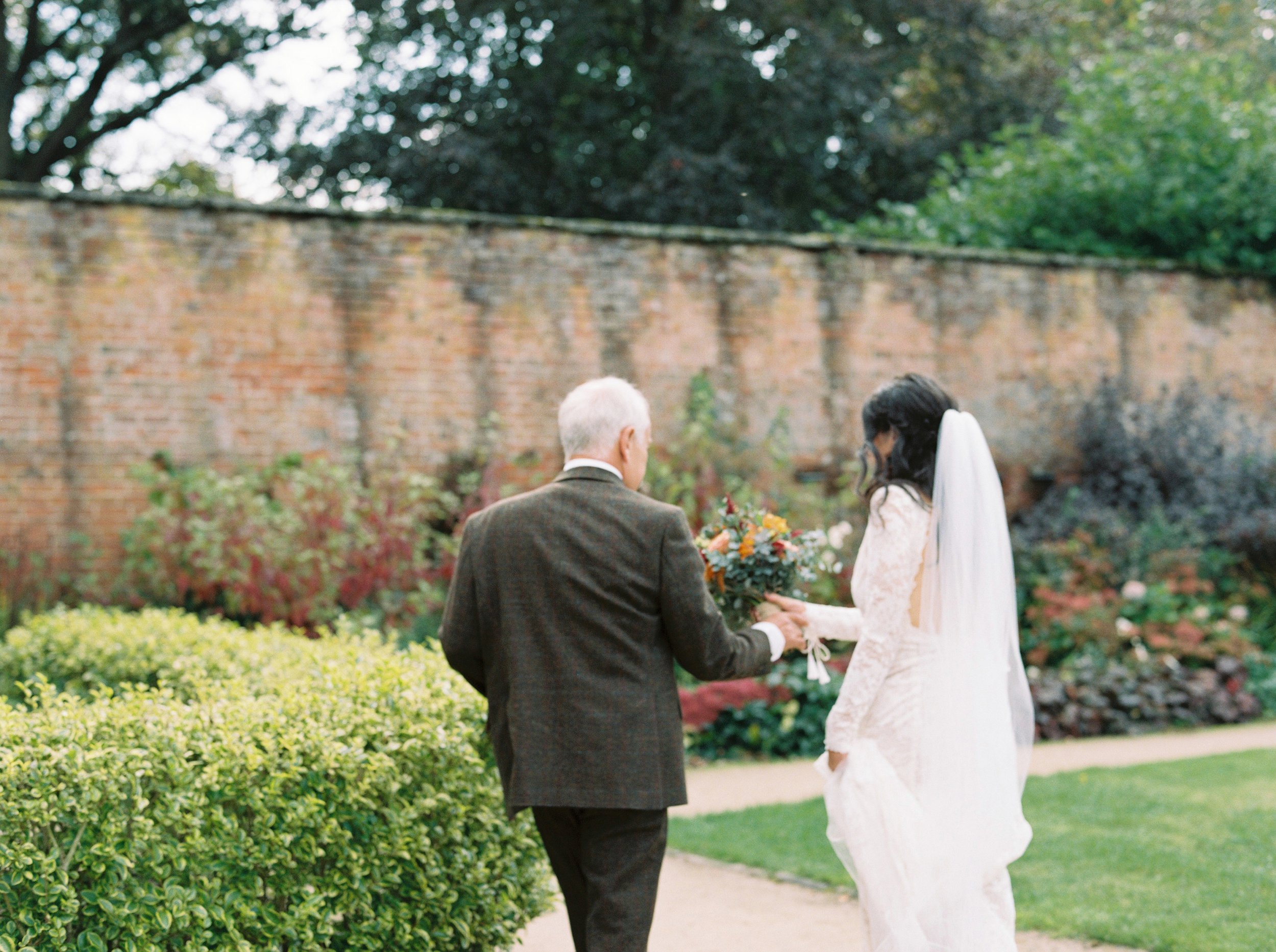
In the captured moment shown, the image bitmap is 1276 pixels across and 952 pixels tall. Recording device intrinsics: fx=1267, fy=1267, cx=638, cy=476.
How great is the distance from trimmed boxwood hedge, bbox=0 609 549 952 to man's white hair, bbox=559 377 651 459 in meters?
1.08

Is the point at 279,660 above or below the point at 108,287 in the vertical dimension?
below

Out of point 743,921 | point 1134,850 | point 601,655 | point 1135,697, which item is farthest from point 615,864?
point 1135,697

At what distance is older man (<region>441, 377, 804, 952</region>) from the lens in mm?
3041

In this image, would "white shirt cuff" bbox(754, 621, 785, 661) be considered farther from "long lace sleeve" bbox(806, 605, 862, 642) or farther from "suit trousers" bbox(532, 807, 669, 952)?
"suit trousers" bbox(532, 807, 669, 952)

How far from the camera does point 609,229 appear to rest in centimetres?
1070

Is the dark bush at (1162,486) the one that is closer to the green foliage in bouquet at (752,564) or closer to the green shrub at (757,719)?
the green shrub at (757,719)

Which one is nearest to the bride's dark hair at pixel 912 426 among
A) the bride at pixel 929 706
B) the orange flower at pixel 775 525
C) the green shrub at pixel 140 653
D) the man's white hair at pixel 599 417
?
the bride at pixel 929 706

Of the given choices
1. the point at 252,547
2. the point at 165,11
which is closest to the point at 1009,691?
the point at 252,547

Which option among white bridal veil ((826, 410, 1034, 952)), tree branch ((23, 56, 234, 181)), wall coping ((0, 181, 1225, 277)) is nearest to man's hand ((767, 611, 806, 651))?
white bridal veil ((826, 410, 1034, 952))

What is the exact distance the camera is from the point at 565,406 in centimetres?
328

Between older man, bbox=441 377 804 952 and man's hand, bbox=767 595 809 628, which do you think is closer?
older man, bbox=441 377 804 952

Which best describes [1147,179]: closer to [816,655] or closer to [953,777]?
[816,655]

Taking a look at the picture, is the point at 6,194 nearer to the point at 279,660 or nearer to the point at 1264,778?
the point at 279,660

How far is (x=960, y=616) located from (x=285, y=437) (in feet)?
23.9
